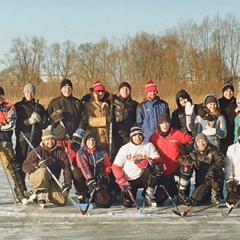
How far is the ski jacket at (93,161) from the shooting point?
18.9ft

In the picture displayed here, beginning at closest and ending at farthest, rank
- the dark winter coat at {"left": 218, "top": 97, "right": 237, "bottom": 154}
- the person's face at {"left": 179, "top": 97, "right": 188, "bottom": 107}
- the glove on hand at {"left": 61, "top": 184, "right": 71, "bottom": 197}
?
1. the glove on hand at {"left": 61, "top": 184, "right": 71, "bottom": 197}
2. the person's face at {"left": 179, "top": 97, "right": 188, "bottom": 107}
3. the dark winter coat at {"left": 218, "top": 97, "right": 237, "bottom": 154}

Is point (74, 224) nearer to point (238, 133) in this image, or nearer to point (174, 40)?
point (238, 133)

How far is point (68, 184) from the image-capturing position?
224 inches

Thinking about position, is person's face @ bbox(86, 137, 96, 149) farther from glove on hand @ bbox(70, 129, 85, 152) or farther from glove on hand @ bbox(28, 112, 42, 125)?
glove on hand @ bbox(28, 112, 42, 125)

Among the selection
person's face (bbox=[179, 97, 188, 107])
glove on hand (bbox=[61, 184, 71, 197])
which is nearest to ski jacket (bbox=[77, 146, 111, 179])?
glove on hand (bbox=[61, 184, 71, 197])

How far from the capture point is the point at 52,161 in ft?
19.5

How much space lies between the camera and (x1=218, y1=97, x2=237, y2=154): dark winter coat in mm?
6461

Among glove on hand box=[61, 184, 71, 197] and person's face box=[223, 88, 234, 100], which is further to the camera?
person's face box=[223, 88, 234, 100]

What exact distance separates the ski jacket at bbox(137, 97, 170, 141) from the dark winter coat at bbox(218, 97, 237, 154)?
2.90ft

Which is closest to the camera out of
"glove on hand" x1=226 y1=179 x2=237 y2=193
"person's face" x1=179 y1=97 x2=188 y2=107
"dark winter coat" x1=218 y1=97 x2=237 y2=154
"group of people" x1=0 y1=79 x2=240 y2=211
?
"glove on hand" x1=226 y1=179 x2=237 y2=193

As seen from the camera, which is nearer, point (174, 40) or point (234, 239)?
point (234, 239)

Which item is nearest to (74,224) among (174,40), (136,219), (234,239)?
(136,219)

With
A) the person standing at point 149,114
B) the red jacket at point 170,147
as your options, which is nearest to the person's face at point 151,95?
the person standing at point 149,114

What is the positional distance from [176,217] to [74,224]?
1196 millimetres
